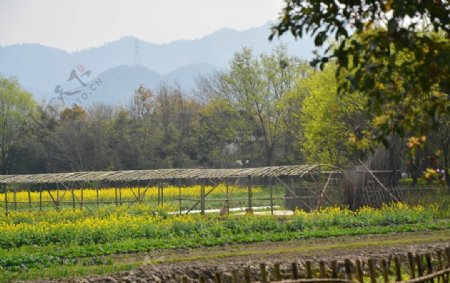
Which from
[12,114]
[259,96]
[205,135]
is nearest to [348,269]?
[259,96]

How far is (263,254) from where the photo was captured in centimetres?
1747

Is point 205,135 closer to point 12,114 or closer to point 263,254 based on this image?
point 12,114

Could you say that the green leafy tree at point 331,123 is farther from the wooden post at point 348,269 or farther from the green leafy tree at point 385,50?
the green leafy tree at point 385,50

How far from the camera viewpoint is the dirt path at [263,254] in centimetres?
1427

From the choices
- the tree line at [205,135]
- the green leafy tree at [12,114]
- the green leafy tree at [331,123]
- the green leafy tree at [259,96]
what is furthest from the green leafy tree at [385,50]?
the green leafy tree at [12,114]

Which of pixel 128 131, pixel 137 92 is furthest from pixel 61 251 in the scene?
pixel 137 92

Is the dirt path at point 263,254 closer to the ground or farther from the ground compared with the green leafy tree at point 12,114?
closer to the ground

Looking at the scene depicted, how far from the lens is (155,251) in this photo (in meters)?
18.6

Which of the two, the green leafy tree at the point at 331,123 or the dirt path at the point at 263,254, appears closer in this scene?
the dirt path at the point at 263,254

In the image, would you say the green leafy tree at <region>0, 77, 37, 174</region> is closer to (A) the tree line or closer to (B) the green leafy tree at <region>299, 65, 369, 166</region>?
(A) the tree line

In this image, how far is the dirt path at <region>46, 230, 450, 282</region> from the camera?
46.8ft

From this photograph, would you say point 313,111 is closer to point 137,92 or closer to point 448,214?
point 448,214

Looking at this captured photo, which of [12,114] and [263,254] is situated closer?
[263,254]

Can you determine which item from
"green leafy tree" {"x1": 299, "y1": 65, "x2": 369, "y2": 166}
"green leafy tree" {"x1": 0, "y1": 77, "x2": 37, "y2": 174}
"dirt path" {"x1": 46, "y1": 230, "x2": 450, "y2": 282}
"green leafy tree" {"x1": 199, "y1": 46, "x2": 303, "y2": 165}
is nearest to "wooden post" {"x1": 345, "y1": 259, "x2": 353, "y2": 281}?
"dirt path" {"x1": 46, "y1": 230, "x2": 450, "y2": 282}
